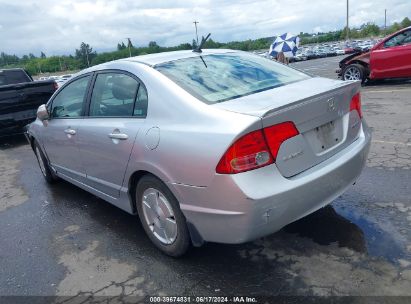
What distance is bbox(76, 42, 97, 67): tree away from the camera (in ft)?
257

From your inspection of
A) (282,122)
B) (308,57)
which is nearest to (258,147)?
(282,122)

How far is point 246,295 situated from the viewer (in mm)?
2662

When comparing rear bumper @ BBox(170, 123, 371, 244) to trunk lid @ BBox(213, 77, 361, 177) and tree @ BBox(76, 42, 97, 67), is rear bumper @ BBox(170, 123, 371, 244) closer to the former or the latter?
trunk lid @ BBox(213, 77, 361, 177)

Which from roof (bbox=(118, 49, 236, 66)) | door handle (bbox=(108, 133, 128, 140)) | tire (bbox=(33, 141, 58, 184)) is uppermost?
roof (bbox=(118, 49, 236, 66))

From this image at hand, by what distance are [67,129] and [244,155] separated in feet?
8.32

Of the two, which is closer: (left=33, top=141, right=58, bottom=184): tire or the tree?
(left=33, top=141, right=58, bottom=184): tire

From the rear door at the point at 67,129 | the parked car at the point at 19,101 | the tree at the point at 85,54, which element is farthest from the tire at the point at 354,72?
the tree at the point at 85,54

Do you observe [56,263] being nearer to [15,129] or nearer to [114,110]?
[114,110]

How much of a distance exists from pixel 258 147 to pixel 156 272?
133 centimetres

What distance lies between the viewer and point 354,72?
12414mm

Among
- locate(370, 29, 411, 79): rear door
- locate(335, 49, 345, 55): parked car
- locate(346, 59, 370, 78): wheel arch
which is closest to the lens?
locate(370, 29, 411, 79): rear door

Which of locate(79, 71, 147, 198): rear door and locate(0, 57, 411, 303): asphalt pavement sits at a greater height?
locate(79, 71, 147, 198): rear door

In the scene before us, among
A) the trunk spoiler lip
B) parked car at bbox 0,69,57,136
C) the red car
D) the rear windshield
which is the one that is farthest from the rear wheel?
the trunk spoiler lip

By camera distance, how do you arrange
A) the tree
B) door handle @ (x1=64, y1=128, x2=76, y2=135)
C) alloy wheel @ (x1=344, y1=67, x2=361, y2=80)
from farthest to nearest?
the tree
alloy wheel @ (x1=344, y1=67, x2=361, y2=80)
door handle @ (x1=64, y1=128, x2=76, y2=135)
